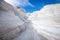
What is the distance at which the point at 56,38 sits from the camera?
1098 millimetres

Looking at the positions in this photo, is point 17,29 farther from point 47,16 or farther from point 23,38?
point 47,16

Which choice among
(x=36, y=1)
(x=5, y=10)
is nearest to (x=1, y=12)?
(x=5, y=10)

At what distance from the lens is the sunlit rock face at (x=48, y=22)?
1.13 m

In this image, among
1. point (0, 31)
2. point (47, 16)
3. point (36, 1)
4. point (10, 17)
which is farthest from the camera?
point (36, 1)

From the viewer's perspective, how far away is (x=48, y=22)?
1.33 m

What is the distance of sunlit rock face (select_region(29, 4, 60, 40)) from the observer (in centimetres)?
113

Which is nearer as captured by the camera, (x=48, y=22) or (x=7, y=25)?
(x=7, y=25)

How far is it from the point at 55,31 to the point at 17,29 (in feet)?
1.57

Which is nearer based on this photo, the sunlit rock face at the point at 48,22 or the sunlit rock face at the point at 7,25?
the sunlit rock face at the point at 7,25

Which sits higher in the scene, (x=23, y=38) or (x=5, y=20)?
(x=5, y=20)

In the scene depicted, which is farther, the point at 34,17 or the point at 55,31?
the point at 34,17

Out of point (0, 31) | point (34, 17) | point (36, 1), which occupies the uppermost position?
point (36, 1)

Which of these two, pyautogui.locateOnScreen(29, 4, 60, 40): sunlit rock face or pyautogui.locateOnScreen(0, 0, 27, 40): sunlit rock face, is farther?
pyautogui.locateOnScreen(29, 4, 60, 40): sunlit rock face

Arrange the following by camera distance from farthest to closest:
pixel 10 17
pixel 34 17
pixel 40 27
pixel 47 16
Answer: pixel 34 17 < pixel 47 16 < pixel 40 27 < pixel 10 17
